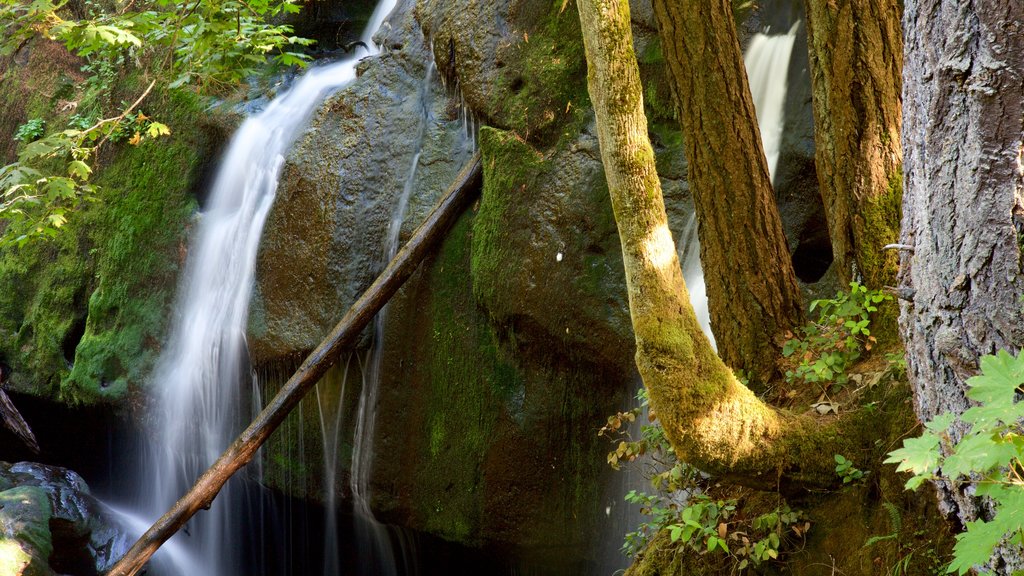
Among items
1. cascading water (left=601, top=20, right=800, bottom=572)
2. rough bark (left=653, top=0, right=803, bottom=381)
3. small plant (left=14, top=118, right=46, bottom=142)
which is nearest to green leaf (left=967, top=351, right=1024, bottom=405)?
rough bark (left=653, top=0, right=803, bottom=381)

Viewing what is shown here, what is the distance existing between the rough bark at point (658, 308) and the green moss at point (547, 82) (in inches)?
89.0

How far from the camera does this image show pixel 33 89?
32.9 feet

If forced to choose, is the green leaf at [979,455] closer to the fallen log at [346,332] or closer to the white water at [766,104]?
the white water at [766,104]

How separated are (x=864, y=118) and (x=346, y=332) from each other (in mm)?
3478

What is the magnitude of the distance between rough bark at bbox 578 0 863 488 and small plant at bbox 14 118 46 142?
28.7 ft

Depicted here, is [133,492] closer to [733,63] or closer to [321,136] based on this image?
[321,136]

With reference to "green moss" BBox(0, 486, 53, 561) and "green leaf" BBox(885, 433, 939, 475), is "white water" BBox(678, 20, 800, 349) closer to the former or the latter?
"green leaf" BBox(885, 433, 939, 475)

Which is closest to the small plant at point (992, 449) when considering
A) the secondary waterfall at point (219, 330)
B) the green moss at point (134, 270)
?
the secondary waterfall at point (219, 330)

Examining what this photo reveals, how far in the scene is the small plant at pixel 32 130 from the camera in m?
9.57

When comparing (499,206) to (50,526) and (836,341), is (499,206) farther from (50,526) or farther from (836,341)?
(50,526)

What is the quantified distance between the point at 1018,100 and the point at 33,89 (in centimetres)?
1089

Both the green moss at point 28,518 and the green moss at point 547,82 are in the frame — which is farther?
the green moss at point 28,518

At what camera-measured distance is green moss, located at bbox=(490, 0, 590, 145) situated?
5.28 meters

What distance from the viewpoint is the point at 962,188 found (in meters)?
1.86
